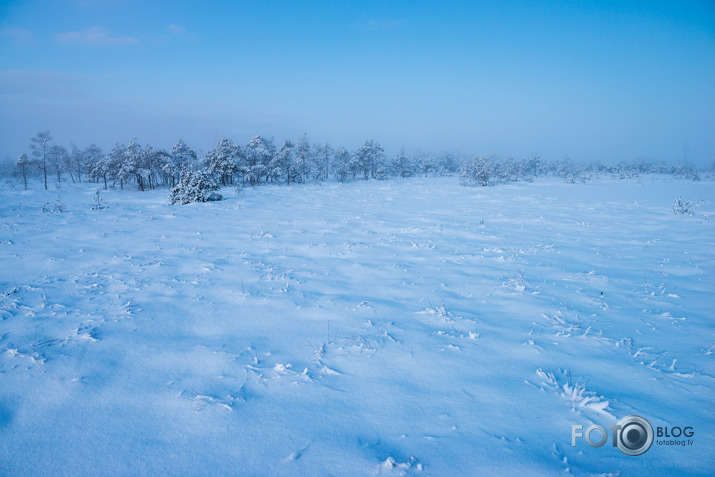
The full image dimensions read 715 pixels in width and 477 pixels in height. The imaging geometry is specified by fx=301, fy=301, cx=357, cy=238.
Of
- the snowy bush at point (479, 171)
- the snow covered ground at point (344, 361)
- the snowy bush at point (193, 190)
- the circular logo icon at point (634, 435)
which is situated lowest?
the circular logo icon at point (634, 435)

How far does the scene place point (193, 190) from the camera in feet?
76.5

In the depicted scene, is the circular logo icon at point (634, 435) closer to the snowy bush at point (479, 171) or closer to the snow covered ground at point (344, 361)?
the snow covered ground at point (344, 361)

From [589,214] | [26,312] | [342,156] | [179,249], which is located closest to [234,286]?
[26,312]

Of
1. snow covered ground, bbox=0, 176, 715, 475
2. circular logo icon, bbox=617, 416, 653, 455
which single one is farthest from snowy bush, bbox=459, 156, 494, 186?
circular logo icon, bbox=617, 416, 653, 455

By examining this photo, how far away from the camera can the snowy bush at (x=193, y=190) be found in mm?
23172

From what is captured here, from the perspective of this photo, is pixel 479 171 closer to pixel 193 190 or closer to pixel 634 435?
pixel 193 190

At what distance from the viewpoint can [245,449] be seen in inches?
109

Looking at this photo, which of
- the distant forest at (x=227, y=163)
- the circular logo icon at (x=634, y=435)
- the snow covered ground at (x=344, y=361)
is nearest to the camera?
the snow covered ground at (x=344, y=361)

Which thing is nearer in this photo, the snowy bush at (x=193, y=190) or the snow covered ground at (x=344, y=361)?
the snow covered ground at (x=344, y=361)

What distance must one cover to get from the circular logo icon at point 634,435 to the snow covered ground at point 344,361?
9 cm

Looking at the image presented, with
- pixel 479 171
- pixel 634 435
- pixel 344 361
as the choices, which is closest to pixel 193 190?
pixel 344 361

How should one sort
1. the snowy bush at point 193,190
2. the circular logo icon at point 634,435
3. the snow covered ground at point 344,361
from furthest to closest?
1. the snowy bush at point 193,190
2. the circular logo icon at point 634,435
3. the snow covered ground at point 344,361

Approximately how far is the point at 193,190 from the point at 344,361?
23.5 m

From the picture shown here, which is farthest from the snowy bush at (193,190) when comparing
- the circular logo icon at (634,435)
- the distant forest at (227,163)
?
the circular logo icon at (634,435)
